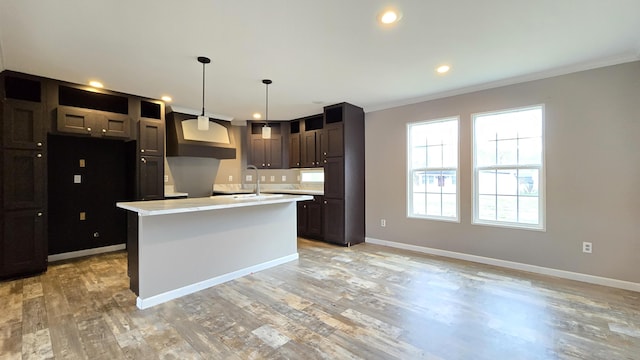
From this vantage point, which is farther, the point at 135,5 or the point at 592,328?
the point at 592,328

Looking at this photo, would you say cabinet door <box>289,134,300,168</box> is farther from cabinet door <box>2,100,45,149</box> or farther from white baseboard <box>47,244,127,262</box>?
cabinet door <box>2,100,45,149</box>

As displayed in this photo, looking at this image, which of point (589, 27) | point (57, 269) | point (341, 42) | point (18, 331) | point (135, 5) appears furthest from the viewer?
point (57, 269)

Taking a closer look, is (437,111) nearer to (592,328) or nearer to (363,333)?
(592,328)

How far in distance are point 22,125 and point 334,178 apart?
4094mm

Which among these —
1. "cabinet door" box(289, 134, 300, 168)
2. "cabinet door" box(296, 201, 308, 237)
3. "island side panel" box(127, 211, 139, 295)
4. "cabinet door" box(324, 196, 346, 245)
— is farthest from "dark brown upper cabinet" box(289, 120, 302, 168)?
"island side panel" box(127, 211, 139, 295)

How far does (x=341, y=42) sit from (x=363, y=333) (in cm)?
247

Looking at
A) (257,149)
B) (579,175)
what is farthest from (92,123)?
(579,175)

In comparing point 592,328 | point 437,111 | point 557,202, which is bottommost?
point 592,328

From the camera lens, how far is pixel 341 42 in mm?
2604

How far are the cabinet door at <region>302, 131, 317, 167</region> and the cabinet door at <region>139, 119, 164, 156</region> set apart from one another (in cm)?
249

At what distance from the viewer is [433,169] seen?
439 cm

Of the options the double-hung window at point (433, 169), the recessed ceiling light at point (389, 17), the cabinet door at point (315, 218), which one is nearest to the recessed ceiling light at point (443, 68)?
the double-hung window at point (433, 169)

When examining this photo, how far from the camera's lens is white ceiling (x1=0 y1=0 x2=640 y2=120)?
210 cm

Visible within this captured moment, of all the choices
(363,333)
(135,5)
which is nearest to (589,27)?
(363,333)
